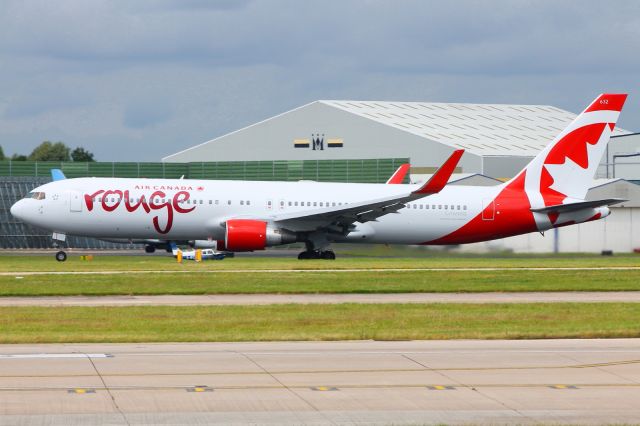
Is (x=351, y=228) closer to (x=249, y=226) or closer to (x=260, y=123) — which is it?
(x=249, y=226)

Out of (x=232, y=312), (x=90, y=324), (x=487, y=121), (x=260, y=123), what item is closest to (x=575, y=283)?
(x=232, y=312)

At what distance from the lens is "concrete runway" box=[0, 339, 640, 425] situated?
1290 cm

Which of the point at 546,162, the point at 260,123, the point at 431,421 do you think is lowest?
the point at 431,421

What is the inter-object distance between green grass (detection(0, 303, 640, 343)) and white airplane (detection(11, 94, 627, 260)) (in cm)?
1830

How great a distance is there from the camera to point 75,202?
150 feet

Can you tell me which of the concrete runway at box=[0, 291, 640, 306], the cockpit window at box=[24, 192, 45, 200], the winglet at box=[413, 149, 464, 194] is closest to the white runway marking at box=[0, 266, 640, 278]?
the winglet at box=[413, 149, 464, 194]

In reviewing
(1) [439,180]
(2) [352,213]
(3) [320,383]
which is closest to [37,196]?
(2) [352,213]

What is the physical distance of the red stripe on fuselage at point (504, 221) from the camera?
4897 cm

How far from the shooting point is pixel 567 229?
5584 cm

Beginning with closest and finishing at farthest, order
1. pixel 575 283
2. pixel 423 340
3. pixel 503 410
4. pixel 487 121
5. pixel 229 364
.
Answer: pixel 503 410 → pixel 229 364 → pixel 423 340 → pixel 575 283 → pixel 487 121

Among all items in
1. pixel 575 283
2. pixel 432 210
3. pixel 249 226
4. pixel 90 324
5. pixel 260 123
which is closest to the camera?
pixel 90 324

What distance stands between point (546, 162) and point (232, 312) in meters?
27.9

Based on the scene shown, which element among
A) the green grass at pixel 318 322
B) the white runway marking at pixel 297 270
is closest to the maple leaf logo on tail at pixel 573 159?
the white runway marking at pixel 297 270

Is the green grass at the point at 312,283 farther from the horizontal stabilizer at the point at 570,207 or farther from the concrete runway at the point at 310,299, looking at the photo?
the horizontal stabilizer at the point at 570,207
